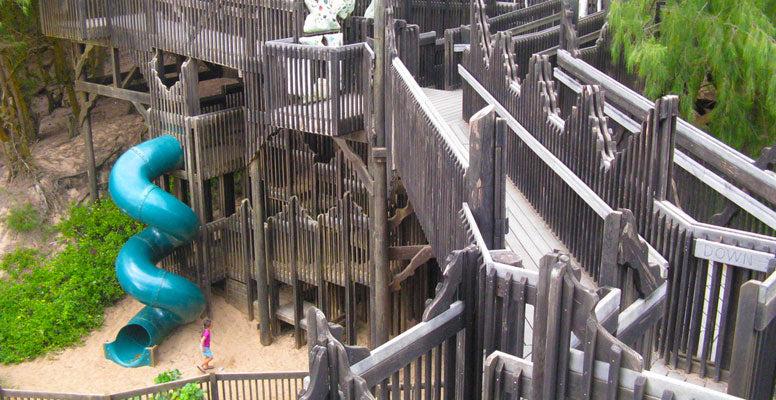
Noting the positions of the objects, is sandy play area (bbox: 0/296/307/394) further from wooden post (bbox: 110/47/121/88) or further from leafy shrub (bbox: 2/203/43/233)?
wooden post (bbox: 110/47/121/88)

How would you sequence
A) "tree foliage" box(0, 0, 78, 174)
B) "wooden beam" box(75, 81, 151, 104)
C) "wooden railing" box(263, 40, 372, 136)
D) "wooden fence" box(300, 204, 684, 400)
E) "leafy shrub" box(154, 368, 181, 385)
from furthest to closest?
"tree foliage" box(0, 0, 78, 174), "wooden beam" box(75, 81, 151, 104), "leafy shrub" box(154, 368, 181, 385), "wooden railing" box(263, 40, 372, 136), "wooden fence" box(300, 204, 684, 400)

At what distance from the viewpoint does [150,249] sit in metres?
13.4

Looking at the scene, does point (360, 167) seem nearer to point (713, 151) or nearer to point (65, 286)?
point (713, 151)

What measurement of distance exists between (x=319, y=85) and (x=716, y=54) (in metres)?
4.74

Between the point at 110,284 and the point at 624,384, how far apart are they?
12.4 meters

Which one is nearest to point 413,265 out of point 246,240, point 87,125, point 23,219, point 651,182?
point 246,240

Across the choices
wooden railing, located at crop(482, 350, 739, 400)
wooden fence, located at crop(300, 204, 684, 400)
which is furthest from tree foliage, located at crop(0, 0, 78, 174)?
wooden railing, located at crop(482, 350, 739, 400)

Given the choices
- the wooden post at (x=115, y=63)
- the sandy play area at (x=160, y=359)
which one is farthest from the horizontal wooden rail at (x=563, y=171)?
the wooden post at (x=115, y=63)

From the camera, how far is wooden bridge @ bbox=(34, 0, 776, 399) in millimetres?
4188

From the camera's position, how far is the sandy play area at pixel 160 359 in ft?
41.5

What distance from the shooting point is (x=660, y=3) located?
35.5 ft

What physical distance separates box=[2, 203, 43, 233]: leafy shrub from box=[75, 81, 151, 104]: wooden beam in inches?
99.8

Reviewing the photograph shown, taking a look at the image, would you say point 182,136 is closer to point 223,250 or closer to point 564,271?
point 223,250

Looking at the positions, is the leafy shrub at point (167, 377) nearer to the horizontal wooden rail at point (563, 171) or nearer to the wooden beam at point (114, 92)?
the wooden beam at point (114, 92)
